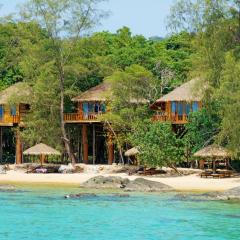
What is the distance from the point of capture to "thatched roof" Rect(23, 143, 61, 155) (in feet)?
136

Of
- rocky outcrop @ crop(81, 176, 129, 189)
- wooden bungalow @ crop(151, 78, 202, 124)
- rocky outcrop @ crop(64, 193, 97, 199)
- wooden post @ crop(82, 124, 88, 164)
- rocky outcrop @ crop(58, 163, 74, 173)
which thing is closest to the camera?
rocky outcrop @ crop(64, 193, 97, 199)

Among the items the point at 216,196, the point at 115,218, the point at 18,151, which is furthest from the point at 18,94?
the point at 115,218

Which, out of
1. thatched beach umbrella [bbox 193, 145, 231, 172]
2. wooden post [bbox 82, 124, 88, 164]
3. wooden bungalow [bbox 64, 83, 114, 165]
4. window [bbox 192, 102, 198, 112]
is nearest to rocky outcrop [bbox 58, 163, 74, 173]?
wooden bungalow [bbox 64, 83, 114, 165]

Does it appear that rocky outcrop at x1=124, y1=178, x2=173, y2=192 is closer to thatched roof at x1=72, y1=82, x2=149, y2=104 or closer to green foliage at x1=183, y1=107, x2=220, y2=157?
green foliage at x1=183, y1=107, x2=220, y2=157

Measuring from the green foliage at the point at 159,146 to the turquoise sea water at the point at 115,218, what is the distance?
22.2ft

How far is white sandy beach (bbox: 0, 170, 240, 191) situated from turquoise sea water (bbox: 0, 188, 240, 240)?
3.02 m

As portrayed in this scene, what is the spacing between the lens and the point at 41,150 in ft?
136

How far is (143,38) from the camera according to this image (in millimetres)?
58688

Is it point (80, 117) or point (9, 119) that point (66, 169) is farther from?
point (9, 119)

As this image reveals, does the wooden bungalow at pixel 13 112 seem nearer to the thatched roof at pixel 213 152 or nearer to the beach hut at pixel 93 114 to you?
the beach hut at pixel 93 114

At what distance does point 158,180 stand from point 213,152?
289cm

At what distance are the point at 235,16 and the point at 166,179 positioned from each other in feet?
27.1

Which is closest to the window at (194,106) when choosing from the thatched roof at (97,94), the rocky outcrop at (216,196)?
the thatched roof at (97,94)

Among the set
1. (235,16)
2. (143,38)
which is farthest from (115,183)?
(143,38)
